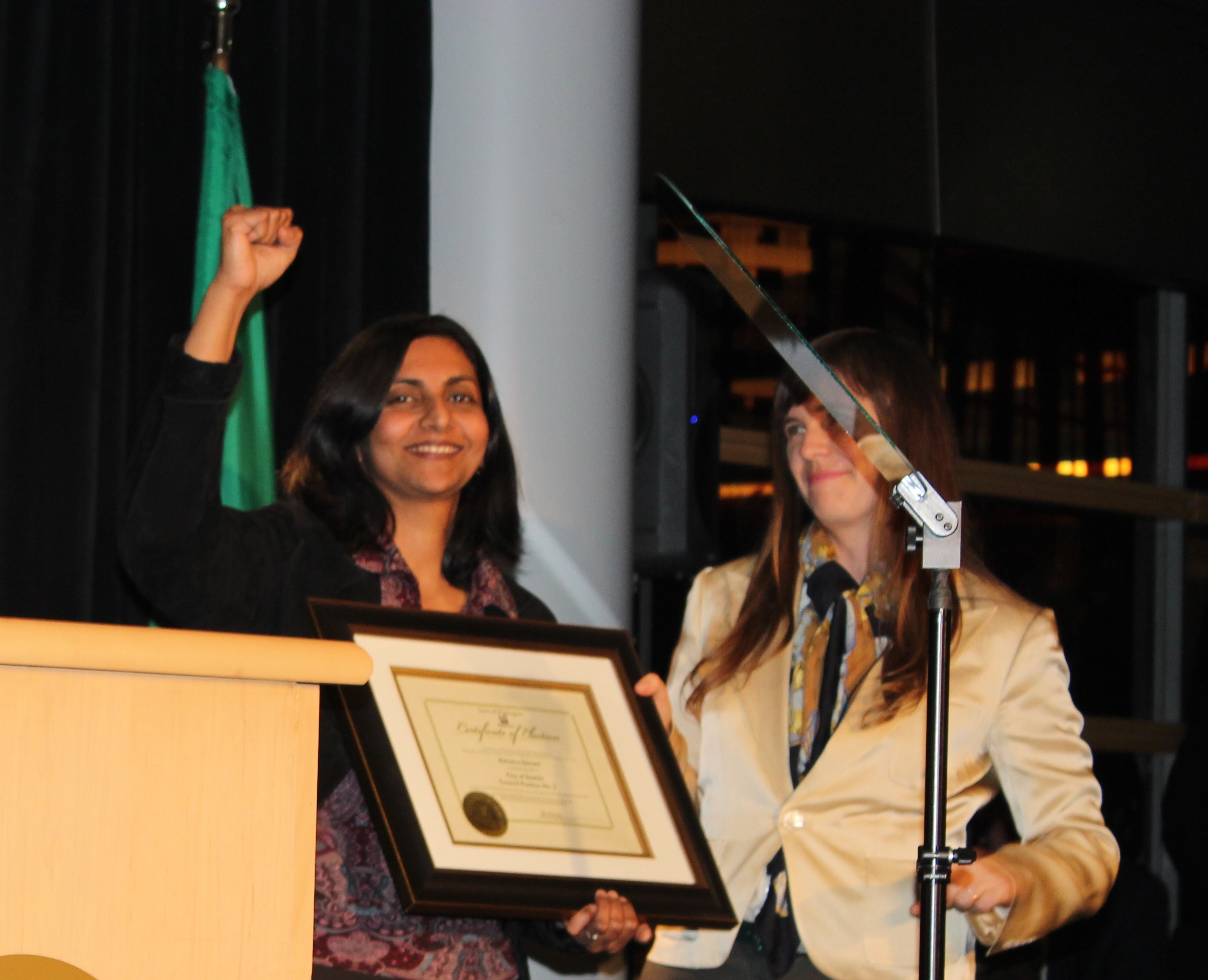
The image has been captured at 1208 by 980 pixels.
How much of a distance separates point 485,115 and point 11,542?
141 centimetres

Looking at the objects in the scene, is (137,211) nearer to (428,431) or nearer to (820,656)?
(428,431)

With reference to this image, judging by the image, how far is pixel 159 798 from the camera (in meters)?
0.88

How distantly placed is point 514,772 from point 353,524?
0.53 metres

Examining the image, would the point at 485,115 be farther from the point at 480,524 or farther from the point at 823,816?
the point at 823,816

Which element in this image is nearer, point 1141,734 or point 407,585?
point 407,585

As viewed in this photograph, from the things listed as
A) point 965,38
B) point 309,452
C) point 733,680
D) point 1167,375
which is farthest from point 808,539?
point 1167,375

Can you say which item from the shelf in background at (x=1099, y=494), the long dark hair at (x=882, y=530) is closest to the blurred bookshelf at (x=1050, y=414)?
the shelf in background at (x=1099, y=494)

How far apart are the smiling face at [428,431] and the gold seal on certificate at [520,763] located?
415 millimetres

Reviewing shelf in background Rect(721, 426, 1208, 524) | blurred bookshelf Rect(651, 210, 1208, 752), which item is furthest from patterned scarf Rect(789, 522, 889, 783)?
shelf in background Rect(721, 426, 1208, 524)

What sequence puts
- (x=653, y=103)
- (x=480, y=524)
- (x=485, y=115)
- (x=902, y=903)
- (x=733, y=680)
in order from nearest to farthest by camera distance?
(x=902, y=903), (x=733, y=680), (x=480, y=524), (x=485, y=115), (x=653, y=103)

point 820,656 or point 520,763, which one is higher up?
point 820,656

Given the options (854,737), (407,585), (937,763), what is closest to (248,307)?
(407,585)

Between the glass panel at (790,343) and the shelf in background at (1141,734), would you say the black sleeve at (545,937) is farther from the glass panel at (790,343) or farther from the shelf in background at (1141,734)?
the shelf in background at (1141,734)

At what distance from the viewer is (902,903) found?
2.04 metres
